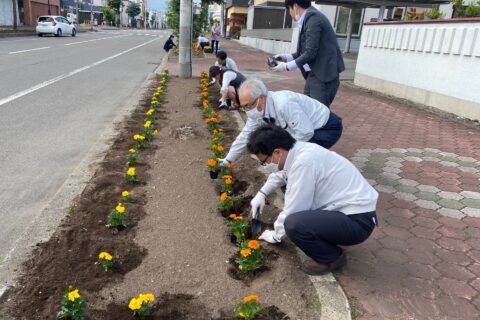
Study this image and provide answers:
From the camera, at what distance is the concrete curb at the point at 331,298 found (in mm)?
2398

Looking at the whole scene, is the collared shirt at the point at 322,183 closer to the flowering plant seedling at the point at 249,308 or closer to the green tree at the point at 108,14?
the flowering plant seedling at the point at 249,308

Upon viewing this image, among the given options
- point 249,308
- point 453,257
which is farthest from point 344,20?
point 249,308

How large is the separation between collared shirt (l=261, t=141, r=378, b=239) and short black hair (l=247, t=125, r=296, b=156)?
0.26 ft

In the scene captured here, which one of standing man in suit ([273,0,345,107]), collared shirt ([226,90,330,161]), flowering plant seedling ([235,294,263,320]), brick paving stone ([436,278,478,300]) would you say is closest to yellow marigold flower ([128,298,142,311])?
flowering plant seedling ([235,294,263,320])

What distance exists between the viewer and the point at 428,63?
28.5 ft

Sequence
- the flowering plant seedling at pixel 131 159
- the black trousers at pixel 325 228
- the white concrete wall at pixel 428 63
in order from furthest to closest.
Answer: the white concrete wall at pixel 428 63, the flowering plant seedling at pixel 131 159, the black trousers at pixel 325 228

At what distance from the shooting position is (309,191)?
8.32 ft

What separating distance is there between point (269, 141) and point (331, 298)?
3.59 feet

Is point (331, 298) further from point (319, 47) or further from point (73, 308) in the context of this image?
point (319, 47)

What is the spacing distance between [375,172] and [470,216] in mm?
1242

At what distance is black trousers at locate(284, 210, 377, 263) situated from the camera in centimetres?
257

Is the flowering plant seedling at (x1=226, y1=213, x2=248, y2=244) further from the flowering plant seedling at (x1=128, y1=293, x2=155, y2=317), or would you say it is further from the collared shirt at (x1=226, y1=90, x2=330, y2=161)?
the flowering plant seedling at (x1=128, y1=293, x2=155, y2=317)

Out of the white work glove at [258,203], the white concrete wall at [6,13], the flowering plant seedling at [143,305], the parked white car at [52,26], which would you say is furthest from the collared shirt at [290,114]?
the white concrete wall at [6,13]

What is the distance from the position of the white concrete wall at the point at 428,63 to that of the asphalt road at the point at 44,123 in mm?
6496
